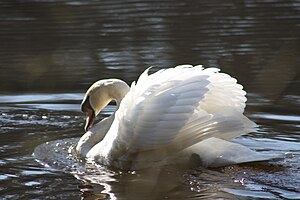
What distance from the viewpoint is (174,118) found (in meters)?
7.38

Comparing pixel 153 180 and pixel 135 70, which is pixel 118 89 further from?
pixel 135 70

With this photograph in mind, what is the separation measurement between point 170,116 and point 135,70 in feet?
15.1

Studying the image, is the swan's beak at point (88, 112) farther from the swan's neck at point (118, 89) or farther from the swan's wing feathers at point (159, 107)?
the swan's wing feathers at point (159, 107)

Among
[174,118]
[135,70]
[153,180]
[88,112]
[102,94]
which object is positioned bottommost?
[153,180]

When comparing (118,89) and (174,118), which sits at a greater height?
(118,89)

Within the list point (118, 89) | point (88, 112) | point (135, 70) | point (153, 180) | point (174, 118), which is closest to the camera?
point (174, 118)

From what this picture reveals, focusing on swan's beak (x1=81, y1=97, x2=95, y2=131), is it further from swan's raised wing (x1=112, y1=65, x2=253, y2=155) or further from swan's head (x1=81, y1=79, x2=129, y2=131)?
swan's raised wing (x1=112, y1=65, x2=253, y2=155)

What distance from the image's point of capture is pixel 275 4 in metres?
17.3

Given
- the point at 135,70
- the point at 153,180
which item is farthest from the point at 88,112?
the point at 135,70

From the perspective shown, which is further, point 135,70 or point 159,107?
point 135,70

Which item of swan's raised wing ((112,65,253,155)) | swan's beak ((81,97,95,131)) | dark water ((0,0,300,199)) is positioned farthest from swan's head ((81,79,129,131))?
swan's raised wing ((112,65,253,155))

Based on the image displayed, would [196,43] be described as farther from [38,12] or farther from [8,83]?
[38,12]

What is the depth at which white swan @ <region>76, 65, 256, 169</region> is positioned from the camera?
7.40 m

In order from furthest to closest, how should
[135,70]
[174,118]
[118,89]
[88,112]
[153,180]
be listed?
[135,70]
[88,112]
[118,89]
[153,180]
[174,118]
